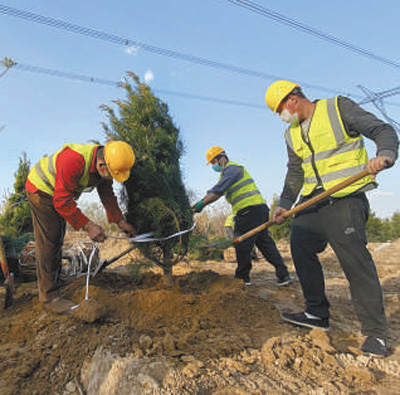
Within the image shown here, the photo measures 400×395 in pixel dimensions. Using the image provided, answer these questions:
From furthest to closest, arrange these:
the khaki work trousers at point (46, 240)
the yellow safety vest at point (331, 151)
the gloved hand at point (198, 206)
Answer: the gloved hand at point (198, 206) → the khaki work trousers at point (46, 240) → the yellow safety vest at point (331, 151)

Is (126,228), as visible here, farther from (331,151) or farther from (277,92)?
(331,151)

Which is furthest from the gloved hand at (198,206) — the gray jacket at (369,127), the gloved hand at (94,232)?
the gray jacket at (369,127)

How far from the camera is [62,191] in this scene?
3047 mm

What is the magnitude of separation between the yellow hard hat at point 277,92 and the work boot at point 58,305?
9.54 ft

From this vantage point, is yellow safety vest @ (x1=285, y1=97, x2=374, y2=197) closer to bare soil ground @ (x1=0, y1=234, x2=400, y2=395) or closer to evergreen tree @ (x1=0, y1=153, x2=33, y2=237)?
bare soil ground @ (x1=0, y1=234, x2=400, y2=395)

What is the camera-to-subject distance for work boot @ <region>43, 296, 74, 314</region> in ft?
10.4

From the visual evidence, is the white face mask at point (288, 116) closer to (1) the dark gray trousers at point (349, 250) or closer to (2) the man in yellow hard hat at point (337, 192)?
(2) the man in yellow hard hat at point (337, 192)

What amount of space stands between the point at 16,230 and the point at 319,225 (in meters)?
7.88

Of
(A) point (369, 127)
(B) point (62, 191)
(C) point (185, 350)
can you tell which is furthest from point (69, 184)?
(A) point (369, 127)

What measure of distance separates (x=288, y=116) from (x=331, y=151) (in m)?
0.54

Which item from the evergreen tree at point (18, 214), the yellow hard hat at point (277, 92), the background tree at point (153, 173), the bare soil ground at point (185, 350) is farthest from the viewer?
the evergreen tree at point (18, 214)

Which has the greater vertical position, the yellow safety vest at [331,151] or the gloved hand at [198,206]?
the yellow safety vest at [331,151]

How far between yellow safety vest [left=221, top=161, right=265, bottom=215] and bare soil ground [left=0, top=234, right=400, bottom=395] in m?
1.34

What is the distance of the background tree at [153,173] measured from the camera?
143 inches
